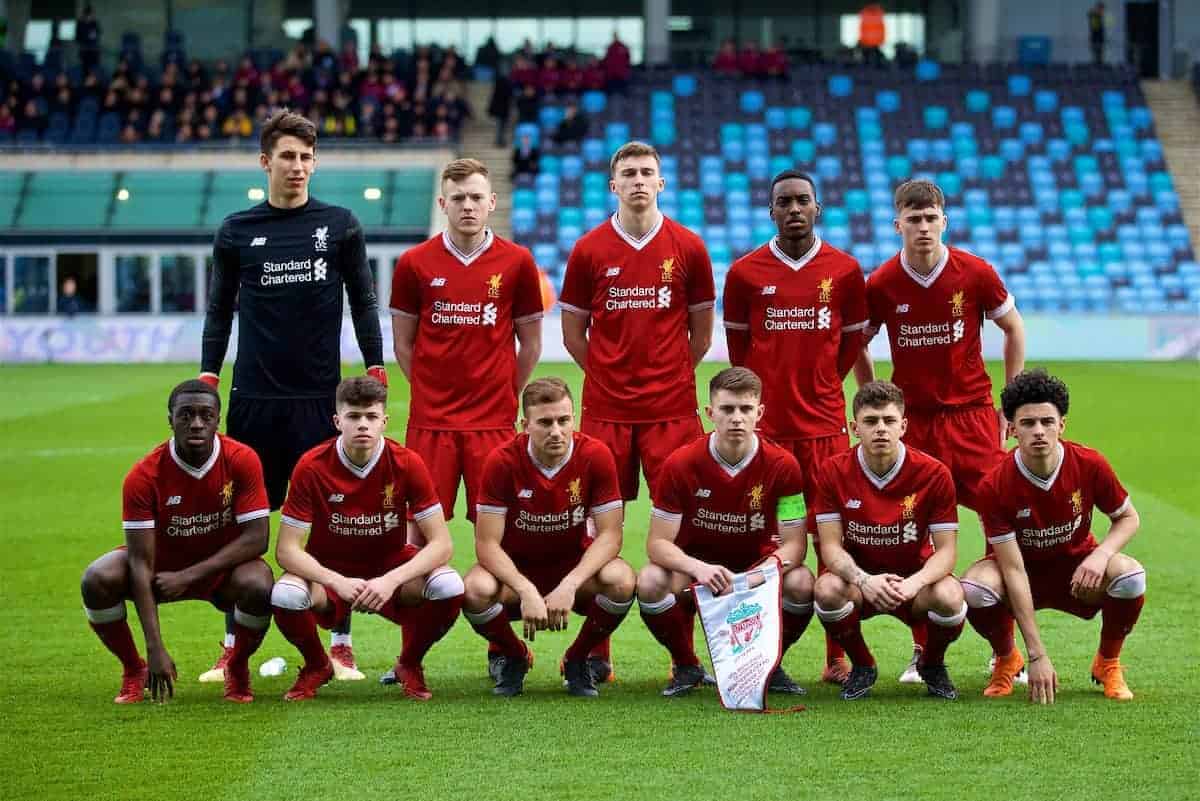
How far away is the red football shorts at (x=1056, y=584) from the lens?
586cm

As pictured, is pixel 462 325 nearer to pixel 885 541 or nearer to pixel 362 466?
pixel 362 466

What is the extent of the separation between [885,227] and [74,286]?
14140 millimetres

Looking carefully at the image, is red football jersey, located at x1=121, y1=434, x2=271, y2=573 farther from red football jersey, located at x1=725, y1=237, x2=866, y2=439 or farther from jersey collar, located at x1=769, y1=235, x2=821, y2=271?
jersey collar, located at x1=769, y1=235, x2=821, y2=271

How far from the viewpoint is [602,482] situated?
5.91 m

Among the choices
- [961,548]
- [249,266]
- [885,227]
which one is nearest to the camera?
[249,266]

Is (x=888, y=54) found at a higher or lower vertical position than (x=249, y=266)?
higher

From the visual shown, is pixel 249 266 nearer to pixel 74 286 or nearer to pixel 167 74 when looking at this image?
pixel 74 286

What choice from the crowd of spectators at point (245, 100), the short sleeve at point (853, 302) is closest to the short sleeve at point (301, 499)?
the short sleeve at point (853, 302)

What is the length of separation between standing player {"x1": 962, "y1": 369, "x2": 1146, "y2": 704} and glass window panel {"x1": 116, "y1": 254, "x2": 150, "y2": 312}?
26123 millimetres

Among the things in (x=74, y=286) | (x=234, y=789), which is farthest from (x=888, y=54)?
(x=234, y=789)

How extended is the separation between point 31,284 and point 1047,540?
2721cm

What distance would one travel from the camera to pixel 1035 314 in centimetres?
2495

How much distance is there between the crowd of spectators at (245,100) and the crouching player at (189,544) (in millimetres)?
25578

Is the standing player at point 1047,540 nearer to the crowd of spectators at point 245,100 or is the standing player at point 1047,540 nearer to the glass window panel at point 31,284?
the crowd of spectators at point 245,100
